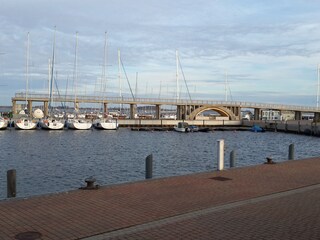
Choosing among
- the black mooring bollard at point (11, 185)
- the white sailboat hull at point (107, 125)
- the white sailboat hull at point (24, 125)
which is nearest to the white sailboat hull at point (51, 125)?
the white sailboat hull at point (24, 125)

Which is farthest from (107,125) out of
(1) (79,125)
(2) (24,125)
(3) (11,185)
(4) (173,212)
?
(4) (173,212)

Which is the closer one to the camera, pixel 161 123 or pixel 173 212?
pixel 173 212

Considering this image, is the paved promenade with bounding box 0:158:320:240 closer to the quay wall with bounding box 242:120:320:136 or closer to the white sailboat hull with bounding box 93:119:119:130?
the white sailboat hull with bounding box 93:119:119:130

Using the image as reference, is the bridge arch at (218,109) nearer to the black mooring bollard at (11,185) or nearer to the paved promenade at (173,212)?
the paved promenade at (173,212)

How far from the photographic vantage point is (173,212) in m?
10.1

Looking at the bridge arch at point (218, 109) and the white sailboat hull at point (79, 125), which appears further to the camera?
the bridge arch at point (218, 109)

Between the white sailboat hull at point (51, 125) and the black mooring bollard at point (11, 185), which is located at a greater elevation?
the black mooring bollard at point (11, 185)

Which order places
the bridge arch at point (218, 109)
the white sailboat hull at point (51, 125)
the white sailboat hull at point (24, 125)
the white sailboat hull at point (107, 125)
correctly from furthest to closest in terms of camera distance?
the bridge arch at point (218, 109)
the white sailboat hull at point (107, 125)
the white sailboat hull at point (51, 125)
the white sailboat hull at point (24, 125)

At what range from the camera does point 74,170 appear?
26.2 metres

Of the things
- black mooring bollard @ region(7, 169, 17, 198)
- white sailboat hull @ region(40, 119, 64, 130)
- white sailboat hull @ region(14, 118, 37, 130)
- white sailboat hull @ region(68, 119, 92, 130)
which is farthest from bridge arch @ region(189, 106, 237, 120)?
black mooring bollard @ region(7, 169, 17, 198)

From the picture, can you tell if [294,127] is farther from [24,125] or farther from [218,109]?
[24,125]

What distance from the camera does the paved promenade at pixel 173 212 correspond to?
8320mm

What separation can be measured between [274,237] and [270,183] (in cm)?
653

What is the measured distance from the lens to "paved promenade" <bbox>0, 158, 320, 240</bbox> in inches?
328
